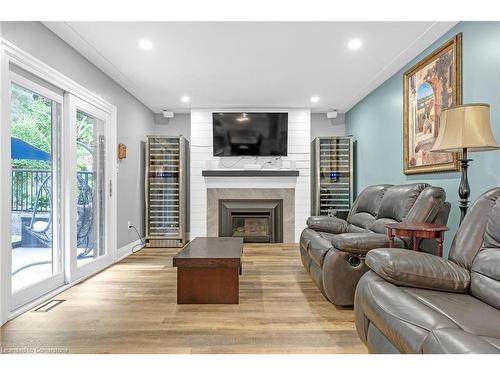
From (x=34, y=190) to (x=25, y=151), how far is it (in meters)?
0.36

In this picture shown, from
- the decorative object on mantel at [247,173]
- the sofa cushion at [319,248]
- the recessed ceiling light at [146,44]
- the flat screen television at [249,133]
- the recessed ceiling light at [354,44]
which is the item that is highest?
the recessed ceiling light at [354,44]

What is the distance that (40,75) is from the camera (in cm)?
280

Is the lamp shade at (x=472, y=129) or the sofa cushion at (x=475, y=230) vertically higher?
the lamp shade at (x=472, y=129)

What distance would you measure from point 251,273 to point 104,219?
210 cm

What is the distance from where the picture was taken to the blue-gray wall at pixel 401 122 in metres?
2.41

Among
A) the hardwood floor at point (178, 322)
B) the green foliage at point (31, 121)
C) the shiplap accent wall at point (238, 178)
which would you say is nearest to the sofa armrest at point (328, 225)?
the hardwood floor at point (178, 322)

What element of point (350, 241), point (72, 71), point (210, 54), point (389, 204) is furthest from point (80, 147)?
point (389, 204)

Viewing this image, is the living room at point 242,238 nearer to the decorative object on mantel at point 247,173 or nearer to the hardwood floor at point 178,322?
the hardwood floor at point 178,322

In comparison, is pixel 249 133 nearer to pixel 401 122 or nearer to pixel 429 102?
pixel 401 122

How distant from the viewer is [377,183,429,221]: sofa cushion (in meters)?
2.91

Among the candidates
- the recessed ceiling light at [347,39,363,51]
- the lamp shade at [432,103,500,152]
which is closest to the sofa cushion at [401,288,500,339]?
the lamp shade at [432,103,500,152]

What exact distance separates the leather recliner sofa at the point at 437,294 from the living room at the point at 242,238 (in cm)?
1

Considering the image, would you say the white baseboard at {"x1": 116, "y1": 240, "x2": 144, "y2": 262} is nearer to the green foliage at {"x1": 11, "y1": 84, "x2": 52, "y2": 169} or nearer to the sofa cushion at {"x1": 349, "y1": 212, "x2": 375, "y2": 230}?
the green foliage at {"x1": 11, "y1": 84, "x2": 52, "y2": 169}

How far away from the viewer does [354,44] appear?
3.19m
